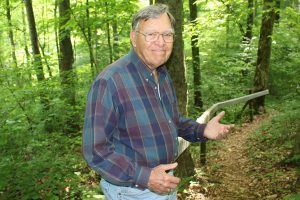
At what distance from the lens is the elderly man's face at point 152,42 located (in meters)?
2.45

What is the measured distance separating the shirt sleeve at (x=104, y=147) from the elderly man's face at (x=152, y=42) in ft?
1.42

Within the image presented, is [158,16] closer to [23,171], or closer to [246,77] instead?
[23,171]

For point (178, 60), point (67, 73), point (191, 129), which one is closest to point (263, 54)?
point (67, 73)

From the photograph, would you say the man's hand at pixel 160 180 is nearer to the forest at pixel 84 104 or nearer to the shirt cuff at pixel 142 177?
the shirt cuff at pixel 142 177

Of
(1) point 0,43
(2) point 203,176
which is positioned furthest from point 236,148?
(1) point 0,43

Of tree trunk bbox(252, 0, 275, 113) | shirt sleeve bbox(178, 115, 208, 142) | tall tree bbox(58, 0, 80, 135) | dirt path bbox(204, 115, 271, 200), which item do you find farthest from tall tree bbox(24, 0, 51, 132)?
tree trunk bbox(252, 0, 275, 113)

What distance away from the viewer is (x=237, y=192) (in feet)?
21.3

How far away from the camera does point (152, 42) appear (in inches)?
97.5

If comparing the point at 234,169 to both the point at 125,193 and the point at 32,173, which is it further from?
the point at 125,193

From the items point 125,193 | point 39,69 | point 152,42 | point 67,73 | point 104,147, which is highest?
point 152,42

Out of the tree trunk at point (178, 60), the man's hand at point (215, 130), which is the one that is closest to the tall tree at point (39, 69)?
the tree trunk at point (178, 60)

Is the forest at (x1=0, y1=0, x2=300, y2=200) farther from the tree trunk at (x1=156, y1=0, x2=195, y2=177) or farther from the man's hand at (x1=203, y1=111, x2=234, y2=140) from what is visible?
the man's hand at (x1=203, y1=111, x2=234, y2=140)

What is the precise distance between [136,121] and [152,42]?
581mm

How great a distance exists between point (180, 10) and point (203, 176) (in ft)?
11.3
